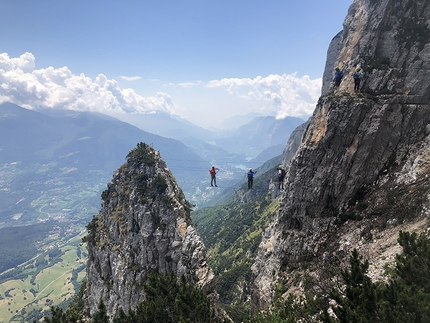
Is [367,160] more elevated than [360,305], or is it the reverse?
[367,160]

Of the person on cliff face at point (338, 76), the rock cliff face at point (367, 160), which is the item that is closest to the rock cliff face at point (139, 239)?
the rock cliff face at point (367, 160)

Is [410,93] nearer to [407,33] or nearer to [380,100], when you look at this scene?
[380,100]

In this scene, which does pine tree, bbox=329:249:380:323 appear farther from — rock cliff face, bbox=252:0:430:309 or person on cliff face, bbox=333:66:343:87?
person on cliff face, bbox=333:66:343:87

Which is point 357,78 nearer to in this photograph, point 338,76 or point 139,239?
point 338,76

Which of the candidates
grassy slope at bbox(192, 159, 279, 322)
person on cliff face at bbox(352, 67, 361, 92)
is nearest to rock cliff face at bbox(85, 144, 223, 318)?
grassy slope at bbox(192, 159, 279, 322)

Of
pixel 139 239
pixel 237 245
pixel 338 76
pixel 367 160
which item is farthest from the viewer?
pixel 237 245

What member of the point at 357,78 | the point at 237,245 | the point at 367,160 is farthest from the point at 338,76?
the point at 237,245

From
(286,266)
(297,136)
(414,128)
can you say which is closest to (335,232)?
(286,266)
